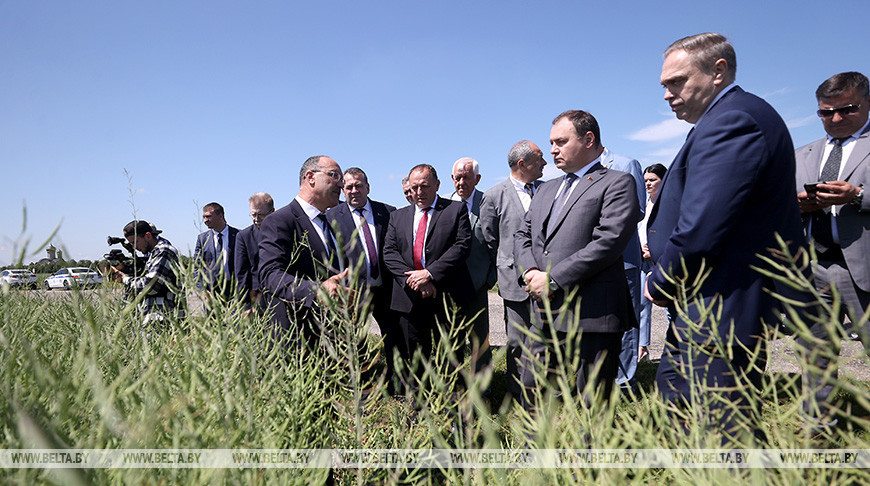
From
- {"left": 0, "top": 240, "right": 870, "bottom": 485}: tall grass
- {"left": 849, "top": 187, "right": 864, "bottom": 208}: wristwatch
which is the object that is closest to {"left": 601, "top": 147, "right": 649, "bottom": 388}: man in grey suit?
{"left": 849, "top": 187, "right": 864, "bottom": 208}: wristwatch

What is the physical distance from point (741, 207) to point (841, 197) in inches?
66.8

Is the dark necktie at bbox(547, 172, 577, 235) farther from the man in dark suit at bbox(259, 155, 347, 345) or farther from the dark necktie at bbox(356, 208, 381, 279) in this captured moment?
the dark necktie at bbox(356, 208, 381, 279)

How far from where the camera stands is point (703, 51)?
2457mm

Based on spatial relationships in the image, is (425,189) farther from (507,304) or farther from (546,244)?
(546,244)

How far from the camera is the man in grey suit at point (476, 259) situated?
5312 millimetres

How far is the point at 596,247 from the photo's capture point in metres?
3.04

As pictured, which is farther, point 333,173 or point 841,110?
point 333,173

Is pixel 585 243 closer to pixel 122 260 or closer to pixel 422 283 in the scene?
pixel 422 283

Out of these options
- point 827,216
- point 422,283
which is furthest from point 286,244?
point 827,216

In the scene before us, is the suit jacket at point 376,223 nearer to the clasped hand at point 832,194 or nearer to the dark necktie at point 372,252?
the dark necktie at point 372,252

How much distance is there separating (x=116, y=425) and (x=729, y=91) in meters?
2.75

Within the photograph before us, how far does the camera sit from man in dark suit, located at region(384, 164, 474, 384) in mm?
4672

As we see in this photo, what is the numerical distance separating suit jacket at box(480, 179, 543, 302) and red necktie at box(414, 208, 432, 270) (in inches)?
30.7

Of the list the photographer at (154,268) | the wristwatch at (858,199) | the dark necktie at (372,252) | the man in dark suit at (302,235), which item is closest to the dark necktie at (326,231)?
the man in dark suit at (302,235)
